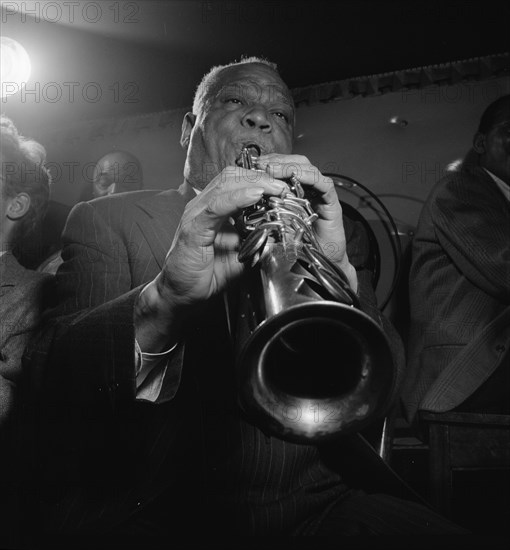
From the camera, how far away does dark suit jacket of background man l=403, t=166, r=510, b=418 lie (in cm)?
216

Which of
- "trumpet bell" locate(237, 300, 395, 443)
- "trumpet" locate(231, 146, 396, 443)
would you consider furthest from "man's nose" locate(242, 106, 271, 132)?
"trumpet bell" locate(237, 300, 395, 443)

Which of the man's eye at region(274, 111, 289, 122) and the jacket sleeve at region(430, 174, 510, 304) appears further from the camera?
the jacket sleeve at region(430, 174, 510, 304)

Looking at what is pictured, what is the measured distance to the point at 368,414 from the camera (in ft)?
3.10

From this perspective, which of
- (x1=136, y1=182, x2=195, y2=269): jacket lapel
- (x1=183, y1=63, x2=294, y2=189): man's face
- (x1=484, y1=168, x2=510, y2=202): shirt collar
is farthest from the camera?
(x1=484, y1=168, x2=510, y2=202): shirt collar

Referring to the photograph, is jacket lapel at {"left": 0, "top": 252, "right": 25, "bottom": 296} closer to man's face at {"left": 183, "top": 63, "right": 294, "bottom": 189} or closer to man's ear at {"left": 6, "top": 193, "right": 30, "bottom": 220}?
man's ear at {"left": 6, "top": 193, "right": 30, "bottom": 220}

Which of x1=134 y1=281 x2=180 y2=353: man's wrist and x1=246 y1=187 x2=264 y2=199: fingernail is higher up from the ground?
x1=246 y1=187 x2=264 y2=199: fingernail

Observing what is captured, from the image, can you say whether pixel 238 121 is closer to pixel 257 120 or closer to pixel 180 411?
pixel 257 120

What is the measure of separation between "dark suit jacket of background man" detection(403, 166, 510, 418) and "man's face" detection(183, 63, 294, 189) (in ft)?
A: 3.12

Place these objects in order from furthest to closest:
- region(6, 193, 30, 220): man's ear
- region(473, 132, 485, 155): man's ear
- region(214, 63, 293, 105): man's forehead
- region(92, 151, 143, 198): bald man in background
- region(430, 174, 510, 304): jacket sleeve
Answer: region(92, 151, 143, 198): bald man in background < region(473, 132, 485, 155): man's ear < region(6, 193, 30, 220): man's ear < region(430, 174, 510, 304): jacket sleeve < region(214, 63, 293, 105): man's forehead

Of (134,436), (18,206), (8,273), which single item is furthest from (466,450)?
(18,206)

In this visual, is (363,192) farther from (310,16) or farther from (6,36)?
(6,36)

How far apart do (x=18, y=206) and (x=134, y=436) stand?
5.15 feet

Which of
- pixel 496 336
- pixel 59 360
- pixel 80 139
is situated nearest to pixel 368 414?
pixel 59 360

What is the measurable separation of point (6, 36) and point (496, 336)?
3469mm
